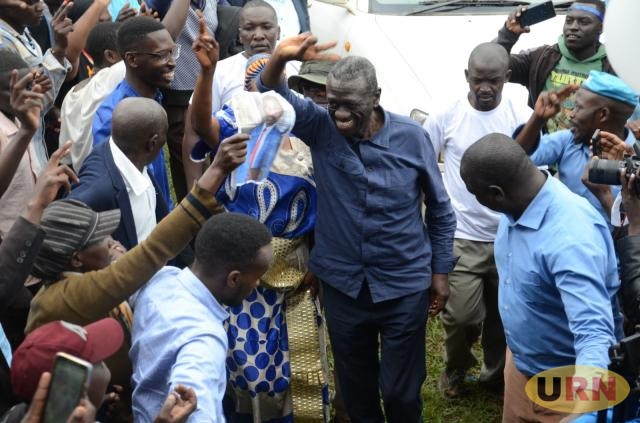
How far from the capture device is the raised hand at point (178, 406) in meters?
3.01

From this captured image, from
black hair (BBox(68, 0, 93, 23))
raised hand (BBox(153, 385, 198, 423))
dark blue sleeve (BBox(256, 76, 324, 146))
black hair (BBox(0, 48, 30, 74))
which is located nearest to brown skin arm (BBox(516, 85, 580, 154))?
dark blue sleeve (BBox(256, 76, 324, 146))

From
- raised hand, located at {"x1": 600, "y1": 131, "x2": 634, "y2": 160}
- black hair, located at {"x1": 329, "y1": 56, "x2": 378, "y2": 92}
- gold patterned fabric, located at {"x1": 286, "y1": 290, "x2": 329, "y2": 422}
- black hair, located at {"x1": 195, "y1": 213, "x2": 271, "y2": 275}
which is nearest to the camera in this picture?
black hair, located at {"x1": 195, "y1": 213, "x2": 271, "y2": 275}

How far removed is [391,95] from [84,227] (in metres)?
3.59

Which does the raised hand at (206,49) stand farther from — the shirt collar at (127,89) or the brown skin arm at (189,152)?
the shirt collar at (127,89)

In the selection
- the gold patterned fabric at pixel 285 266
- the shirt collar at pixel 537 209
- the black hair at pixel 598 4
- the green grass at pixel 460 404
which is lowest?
the green grass at pixel 460 404

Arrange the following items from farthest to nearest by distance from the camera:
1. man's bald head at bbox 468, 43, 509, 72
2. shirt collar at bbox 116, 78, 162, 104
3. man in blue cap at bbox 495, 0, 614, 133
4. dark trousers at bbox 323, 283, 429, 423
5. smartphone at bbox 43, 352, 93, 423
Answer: man in blue cap at bbox 495, 0, 614, 133, man's bald head at bbox 468, 43, 509, 72, shirt collar at bbox 116, 78, 162, 104, dark trousers at bbox 323, 283, 429, 423, smartphone at bbox 43, 352, 93, 423

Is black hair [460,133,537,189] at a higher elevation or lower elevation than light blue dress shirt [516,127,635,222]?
higher

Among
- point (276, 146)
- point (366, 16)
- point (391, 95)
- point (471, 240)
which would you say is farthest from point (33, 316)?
point (366, 16)

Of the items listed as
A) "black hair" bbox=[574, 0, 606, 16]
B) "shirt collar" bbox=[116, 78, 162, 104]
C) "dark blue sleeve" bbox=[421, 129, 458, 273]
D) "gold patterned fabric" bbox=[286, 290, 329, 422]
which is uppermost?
"black hair" bbox=[574, 0, 606, 16]

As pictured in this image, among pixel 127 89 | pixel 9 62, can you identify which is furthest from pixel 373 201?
pixel 9 62

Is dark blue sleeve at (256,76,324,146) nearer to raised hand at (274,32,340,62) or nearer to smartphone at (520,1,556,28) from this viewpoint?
raised hand at (274,32,340,62)

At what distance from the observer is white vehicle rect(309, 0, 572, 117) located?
6.78m

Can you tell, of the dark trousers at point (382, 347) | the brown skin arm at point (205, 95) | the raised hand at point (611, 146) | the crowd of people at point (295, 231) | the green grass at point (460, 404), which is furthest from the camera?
the green grass at point (460, 404)

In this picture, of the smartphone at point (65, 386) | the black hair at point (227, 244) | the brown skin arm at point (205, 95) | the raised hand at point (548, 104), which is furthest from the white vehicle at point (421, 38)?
the smartphone at point (65, 386)
